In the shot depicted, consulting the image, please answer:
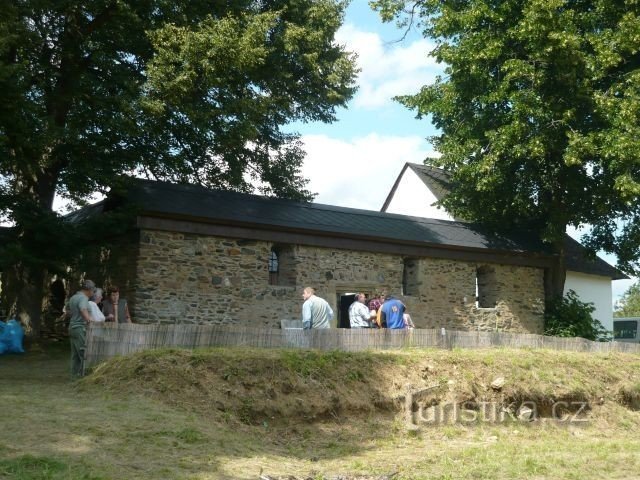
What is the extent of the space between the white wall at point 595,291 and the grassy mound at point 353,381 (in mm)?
11873

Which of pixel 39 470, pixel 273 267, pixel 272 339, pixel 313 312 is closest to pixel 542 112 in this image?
pixel 273 267

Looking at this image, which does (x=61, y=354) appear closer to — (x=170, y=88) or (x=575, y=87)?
(x=170, y=88)

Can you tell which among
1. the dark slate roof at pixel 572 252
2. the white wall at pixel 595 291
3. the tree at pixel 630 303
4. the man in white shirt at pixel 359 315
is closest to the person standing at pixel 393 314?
the man in white shirt at pixel 359 315

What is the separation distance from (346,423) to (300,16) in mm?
15392

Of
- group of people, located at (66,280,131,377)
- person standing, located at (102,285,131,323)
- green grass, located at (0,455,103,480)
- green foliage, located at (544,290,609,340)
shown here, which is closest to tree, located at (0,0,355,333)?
person standing, located at (102,285,131,323)

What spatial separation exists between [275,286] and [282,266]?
0.81 metres

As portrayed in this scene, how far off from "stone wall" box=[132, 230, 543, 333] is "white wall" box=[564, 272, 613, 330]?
4.09 m

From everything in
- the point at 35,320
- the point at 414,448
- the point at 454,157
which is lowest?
the point at 414,448

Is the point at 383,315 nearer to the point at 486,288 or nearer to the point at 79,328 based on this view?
the point at 79,328

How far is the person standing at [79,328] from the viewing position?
1190cm

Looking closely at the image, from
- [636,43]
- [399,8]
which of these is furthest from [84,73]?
[636,43]

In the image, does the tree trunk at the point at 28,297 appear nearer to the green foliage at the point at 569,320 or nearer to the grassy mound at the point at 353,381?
the grassy mound at the point at 353,381

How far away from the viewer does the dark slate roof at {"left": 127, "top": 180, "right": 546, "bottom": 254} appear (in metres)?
18.7

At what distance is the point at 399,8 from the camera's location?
80.5ft
